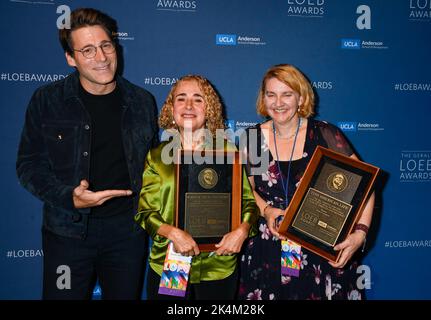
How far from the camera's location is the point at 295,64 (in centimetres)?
298

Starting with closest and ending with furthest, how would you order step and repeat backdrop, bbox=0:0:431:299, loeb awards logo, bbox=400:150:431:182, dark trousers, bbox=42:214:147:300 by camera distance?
1. dark trousers, bbox=42:214:147:300
2. step and repeat backdrop, bbox=0:0:431:299
3. loeb awards logo, bbox=400:150:431:182

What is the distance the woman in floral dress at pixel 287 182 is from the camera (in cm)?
201

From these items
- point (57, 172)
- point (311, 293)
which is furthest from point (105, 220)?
point (311, 293)

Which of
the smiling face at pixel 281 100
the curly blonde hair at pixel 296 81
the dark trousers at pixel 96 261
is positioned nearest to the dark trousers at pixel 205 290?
the dark trousers at pixel 96 261

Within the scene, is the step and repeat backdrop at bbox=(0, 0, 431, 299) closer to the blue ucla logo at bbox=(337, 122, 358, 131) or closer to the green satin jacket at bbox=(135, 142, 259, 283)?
the blue ucla logo at bbox=(337, 122, 358, 131)

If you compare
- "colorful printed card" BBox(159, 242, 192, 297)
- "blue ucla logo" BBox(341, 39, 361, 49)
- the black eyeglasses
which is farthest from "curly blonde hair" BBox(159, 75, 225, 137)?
"blue ucla logo" BBox(341, 39, 361, 49)

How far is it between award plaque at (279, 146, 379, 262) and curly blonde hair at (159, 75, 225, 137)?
566mm

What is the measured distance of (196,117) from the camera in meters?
1.89

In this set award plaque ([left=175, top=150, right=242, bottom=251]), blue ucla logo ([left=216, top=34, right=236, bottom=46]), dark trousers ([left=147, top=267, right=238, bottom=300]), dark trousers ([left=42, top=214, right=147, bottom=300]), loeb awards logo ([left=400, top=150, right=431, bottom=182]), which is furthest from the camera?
loeb awards logo ([left=400, top=150, right=431, bottom=182])

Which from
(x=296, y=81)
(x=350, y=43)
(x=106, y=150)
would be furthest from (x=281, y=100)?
(x=350, y=43)

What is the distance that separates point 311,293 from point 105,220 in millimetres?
1218

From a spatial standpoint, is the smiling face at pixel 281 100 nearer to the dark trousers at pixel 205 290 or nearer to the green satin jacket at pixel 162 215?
the green satin jacket at pixel 162 215

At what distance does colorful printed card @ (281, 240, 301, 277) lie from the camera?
195 centimetres

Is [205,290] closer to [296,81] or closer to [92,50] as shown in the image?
[296,81]
